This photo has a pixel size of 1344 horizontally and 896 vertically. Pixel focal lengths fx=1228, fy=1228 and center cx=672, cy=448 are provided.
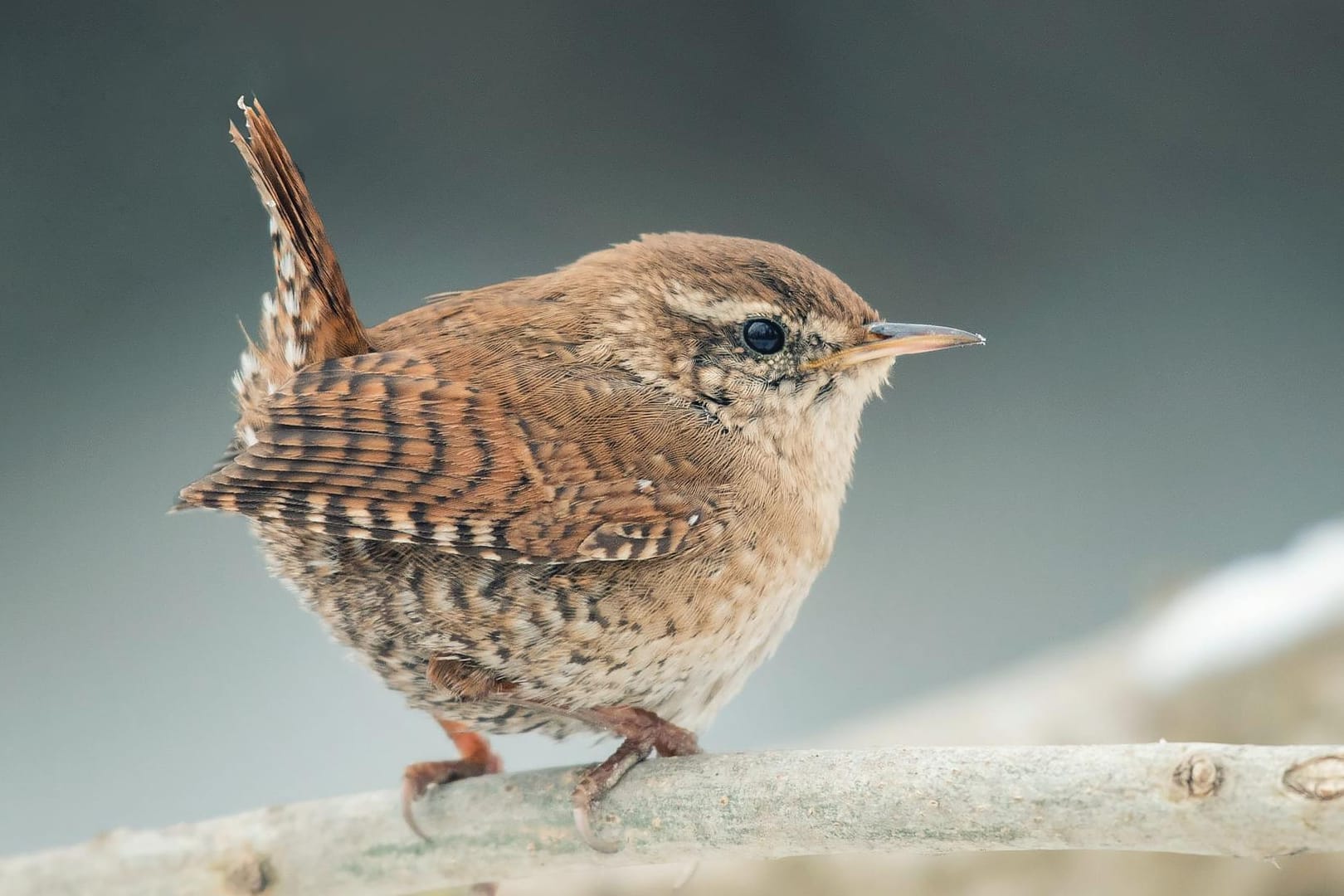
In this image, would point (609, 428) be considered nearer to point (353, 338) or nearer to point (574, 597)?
point (574, 597)

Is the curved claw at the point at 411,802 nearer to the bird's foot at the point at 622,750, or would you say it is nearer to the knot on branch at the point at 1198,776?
the bird's foot at the point at 622,750

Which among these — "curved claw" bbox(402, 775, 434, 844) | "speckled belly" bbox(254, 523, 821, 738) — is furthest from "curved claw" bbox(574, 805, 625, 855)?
"curved claw" bbox(402, 775, 434, 844)

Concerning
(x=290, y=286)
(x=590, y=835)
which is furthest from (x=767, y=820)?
(x=290, y=286)

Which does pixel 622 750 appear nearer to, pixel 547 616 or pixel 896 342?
pixel 547 616

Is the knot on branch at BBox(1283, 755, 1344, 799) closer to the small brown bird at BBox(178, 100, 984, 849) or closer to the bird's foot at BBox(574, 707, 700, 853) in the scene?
the small brown bird at BBox(178, 100, 984, 849)

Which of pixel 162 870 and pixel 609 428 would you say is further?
Result: pixel 162 870

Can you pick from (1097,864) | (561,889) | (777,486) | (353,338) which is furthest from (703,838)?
(1097,864)

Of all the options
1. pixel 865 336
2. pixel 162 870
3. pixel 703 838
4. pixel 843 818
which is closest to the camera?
pixel 843 818
